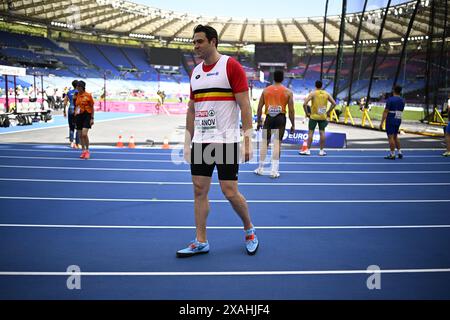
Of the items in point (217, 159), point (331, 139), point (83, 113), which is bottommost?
point (331, 139)

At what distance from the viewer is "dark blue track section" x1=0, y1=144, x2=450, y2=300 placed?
9.39ft

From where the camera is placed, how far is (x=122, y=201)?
542cm

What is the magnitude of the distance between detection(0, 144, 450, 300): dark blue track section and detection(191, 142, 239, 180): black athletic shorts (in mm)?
828

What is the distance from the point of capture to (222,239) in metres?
3.99

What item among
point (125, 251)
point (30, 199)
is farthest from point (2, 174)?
point (125, 251)

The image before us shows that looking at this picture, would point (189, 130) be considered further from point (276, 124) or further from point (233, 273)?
point (276, 124)

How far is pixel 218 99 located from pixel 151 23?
50.1m

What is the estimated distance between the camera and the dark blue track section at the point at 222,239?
2.86 m

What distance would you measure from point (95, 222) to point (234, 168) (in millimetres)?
2141

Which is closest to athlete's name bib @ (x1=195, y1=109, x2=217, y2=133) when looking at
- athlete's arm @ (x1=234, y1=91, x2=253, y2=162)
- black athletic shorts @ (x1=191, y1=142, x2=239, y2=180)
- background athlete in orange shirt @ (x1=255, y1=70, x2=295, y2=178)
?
black athletic shorts @ (x1=191, y1=142, x2=239, y2=180)

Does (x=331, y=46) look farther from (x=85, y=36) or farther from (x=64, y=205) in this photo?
(x=64, y=205)

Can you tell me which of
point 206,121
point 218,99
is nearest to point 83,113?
point 206,121

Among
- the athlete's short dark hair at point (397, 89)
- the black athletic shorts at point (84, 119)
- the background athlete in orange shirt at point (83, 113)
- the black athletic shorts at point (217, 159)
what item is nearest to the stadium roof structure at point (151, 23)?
the athlete's short dark hair at point (397, 89)

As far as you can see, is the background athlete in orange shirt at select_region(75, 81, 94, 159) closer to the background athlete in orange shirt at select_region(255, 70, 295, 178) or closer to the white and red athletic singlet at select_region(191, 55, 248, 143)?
the background athlete in orange shirt at select_region(255, 70, 295, 178)
